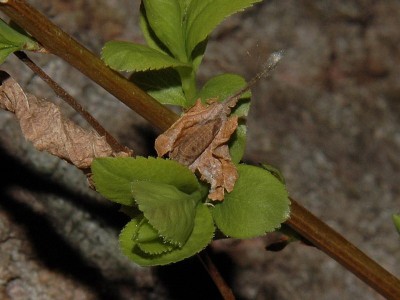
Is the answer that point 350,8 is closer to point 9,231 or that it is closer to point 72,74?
point 72,74

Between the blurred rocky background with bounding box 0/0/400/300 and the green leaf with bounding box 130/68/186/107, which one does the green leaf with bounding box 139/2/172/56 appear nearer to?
the green leaf with bounding box 130/68/186/107

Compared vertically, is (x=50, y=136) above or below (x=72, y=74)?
above

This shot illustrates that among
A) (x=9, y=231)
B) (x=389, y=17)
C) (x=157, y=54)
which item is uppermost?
(x=157, y=54)

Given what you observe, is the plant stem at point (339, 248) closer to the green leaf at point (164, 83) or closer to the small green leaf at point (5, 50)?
the green leaf at point (164, 83)

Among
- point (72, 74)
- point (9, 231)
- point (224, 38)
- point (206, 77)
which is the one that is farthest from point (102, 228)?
point (224, 38)

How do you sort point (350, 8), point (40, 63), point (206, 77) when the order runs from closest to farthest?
1. point (40, 63)
2. point (206, 77)
3. point (350, 8)

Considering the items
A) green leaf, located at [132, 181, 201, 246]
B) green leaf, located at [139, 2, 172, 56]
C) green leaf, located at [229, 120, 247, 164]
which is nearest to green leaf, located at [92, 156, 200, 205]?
green leaf, located at [132, 181, 201, 246]
